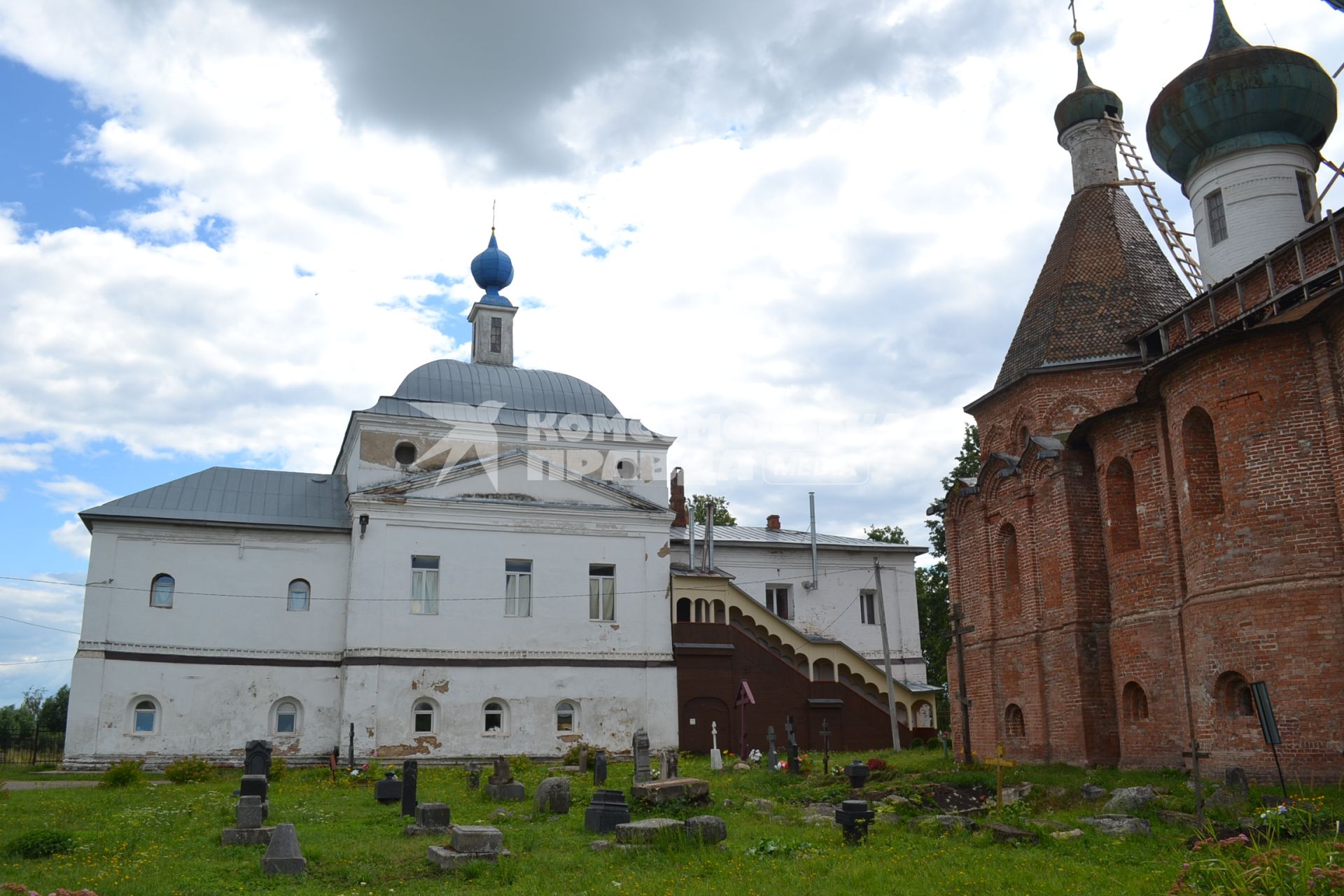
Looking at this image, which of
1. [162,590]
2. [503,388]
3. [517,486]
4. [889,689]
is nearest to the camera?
[162,590]

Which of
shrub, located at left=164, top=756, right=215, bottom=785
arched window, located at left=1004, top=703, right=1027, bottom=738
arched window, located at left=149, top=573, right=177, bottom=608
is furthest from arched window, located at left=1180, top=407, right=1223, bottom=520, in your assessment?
arched window, located at left=149, top=573, right=177, bottom=608

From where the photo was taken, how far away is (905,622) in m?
36.8

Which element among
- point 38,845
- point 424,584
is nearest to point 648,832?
point 38,845

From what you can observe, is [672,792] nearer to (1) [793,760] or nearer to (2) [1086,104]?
(1) [793,760]

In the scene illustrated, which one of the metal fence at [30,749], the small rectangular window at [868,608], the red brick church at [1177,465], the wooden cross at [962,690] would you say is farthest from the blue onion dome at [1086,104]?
the metal fence at [30,749]

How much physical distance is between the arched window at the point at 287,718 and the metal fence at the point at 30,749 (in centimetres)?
604

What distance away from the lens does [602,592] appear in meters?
31.5

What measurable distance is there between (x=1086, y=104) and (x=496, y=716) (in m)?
20.8

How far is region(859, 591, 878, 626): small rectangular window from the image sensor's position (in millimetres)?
36875

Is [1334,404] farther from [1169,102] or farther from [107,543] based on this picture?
[107,543]

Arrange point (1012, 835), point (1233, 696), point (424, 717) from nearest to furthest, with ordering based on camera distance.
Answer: point (1012, 835) → point (1233, 696) → point (424, 717)

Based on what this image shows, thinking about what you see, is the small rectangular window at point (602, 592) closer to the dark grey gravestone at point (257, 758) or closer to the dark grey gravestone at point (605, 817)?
the dark grey gravestone at point (257, 758)

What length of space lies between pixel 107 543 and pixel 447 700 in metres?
9.50

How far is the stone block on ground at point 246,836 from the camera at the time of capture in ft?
42.1
